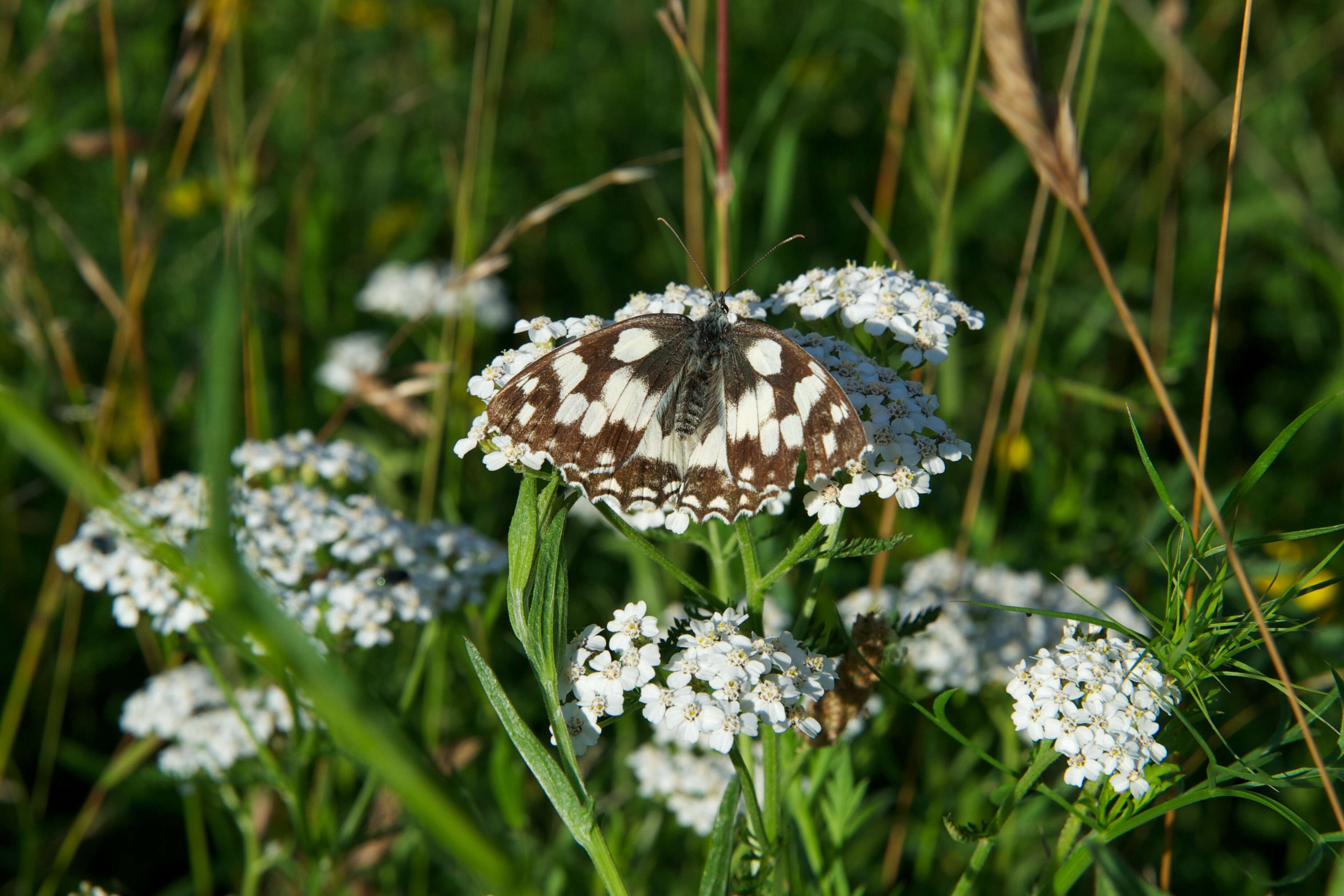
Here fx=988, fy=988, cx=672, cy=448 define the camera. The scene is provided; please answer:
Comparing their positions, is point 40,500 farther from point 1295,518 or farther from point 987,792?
point 1295,518

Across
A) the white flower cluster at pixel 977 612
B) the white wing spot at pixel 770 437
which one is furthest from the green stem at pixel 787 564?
the white flower cluster at pixel 977 612

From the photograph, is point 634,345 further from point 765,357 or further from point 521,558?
point 521,558

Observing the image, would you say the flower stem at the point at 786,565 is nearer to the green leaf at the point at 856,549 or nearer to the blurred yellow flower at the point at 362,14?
the green leaf at the point at 856,549

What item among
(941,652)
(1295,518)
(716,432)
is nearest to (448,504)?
(716,432)

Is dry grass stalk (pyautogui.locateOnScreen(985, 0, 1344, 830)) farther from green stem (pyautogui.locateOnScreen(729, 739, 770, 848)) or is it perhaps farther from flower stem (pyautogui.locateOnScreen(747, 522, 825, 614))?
green stem (pyautogui.locateOnScreen(729, 739, 770, 848))

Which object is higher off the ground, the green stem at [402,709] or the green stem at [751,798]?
the green stem at [751,798]

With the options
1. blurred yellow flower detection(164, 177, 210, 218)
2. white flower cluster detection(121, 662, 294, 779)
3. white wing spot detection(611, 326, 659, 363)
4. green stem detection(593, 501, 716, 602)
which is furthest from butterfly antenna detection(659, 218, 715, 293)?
blurred yellow flower detection(164, 177, 210, 218)

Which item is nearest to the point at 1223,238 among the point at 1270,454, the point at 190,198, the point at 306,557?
the point at 1270,454
